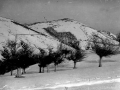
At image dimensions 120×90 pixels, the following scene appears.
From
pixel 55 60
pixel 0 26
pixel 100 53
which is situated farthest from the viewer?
pixel 0 26

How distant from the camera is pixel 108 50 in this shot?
54094 millimetres

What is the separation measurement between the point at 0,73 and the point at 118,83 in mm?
47845

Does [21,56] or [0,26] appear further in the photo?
[0,26]

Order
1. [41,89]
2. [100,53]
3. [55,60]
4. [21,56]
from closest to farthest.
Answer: [41,89] < [21,56] < [100,53] < [55,60]

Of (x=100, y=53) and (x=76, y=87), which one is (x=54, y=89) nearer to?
(x=76, y=87)

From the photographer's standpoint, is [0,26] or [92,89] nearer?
[92,89]

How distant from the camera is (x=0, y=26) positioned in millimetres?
182625

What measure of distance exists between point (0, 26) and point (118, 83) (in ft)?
601

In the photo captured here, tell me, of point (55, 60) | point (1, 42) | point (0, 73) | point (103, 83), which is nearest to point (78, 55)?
point (55, 60)

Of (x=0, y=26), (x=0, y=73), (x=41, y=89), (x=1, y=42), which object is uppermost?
(x=0, y=26)

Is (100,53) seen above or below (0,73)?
above

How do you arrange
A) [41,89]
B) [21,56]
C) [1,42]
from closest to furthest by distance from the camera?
1. [41,89]
2. [21,56]
3. [1,42]

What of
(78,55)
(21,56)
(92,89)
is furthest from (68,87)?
(78,55)

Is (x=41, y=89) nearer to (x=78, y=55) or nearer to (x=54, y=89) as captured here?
(x=54, y=89)
